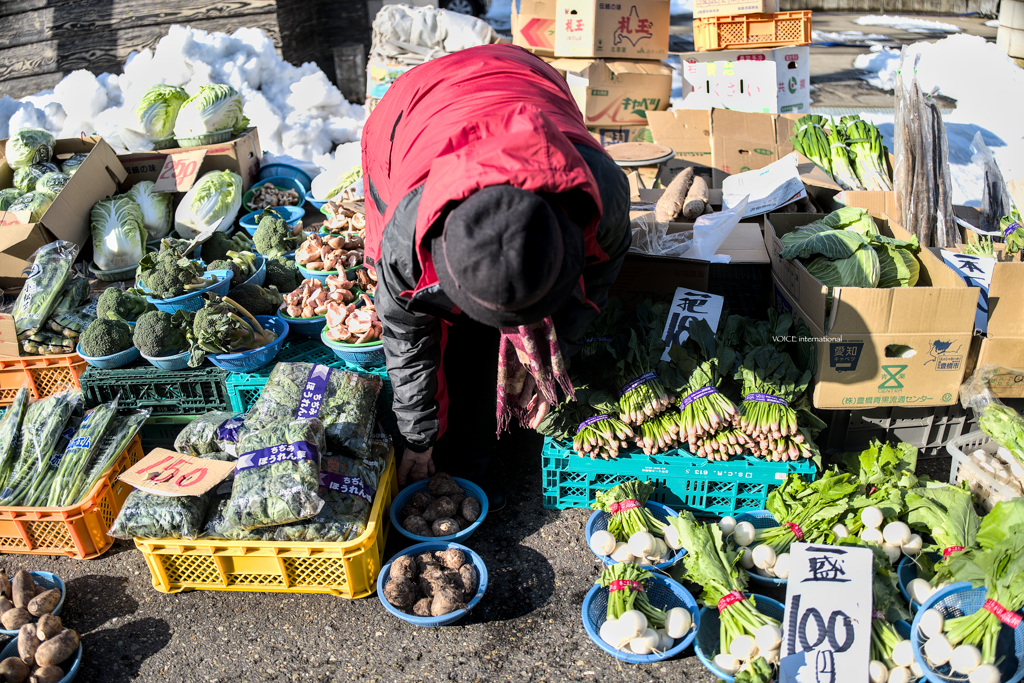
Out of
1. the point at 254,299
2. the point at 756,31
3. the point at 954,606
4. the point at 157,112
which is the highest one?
the point at 756,31

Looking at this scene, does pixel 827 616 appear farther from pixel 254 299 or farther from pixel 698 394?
pixel 254 299

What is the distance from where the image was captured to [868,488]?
267cm

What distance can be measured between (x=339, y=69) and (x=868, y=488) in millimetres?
7493

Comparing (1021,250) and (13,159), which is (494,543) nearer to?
(1021,250)

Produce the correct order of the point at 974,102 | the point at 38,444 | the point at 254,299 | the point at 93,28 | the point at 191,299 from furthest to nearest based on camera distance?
1. the point at 93,28
2. the point at 974,102
3. the point at 254,299
4. the point at 191,299
5. the point at 38,444

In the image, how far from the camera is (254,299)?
3.54 m

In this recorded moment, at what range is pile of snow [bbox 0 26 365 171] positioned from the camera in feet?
20.2

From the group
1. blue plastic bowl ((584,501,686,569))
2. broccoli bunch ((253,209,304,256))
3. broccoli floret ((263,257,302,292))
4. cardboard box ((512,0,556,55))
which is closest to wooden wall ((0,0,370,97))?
cardboard box ((512,0,556,55))

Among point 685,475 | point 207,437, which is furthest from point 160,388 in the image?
point 685,475

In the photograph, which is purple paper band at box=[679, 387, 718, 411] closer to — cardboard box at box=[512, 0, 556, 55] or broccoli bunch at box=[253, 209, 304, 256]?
broccoli bunch at box=[253, 209, 304, 256]

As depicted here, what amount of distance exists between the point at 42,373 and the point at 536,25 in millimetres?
4828

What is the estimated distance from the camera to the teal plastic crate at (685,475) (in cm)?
280

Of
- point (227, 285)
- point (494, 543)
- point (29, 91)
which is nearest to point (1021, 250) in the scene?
point (494, 543)

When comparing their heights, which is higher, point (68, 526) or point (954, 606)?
point (954, 606)
